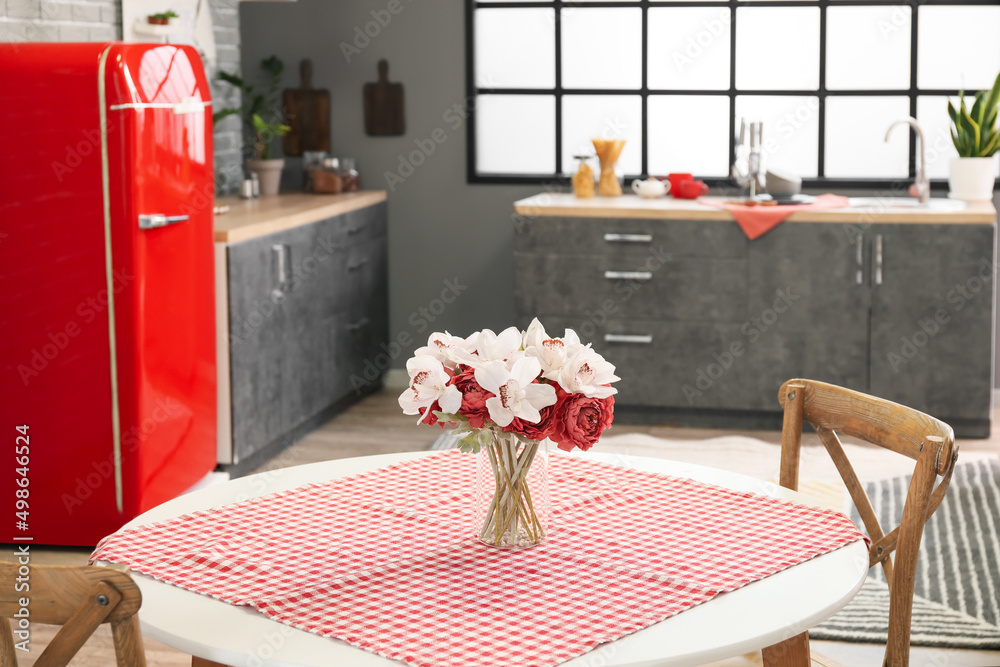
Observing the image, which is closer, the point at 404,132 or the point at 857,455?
the point at 857,455

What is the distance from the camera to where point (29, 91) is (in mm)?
3078

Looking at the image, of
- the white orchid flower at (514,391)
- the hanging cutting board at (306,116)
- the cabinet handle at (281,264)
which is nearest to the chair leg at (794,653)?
the white orchid flower at (514,391)

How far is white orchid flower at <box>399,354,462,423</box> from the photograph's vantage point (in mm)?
1459

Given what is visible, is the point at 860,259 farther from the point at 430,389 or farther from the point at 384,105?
the point at 430,389

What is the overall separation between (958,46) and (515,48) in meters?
1.89

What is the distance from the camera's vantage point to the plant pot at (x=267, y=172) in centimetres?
492

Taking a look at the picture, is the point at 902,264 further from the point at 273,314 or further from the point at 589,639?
the point at 589,639

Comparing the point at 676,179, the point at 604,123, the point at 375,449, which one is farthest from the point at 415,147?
the point at 375,449

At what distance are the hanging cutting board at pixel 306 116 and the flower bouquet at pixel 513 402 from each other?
390cm

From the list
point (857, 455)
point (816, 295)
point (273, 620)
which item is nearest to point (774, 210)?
point (816, 295)

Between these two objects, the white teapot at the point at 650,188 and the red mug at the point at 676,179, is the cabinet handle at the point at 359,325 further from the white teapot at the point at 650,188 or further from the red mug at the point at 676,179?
the red mug at the point at 676,179

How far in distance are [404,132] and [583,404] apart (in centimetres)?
392

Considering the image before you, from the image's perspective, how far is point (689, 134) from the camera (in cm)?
507

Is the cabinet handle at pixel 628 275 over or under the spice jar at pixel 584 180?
under
